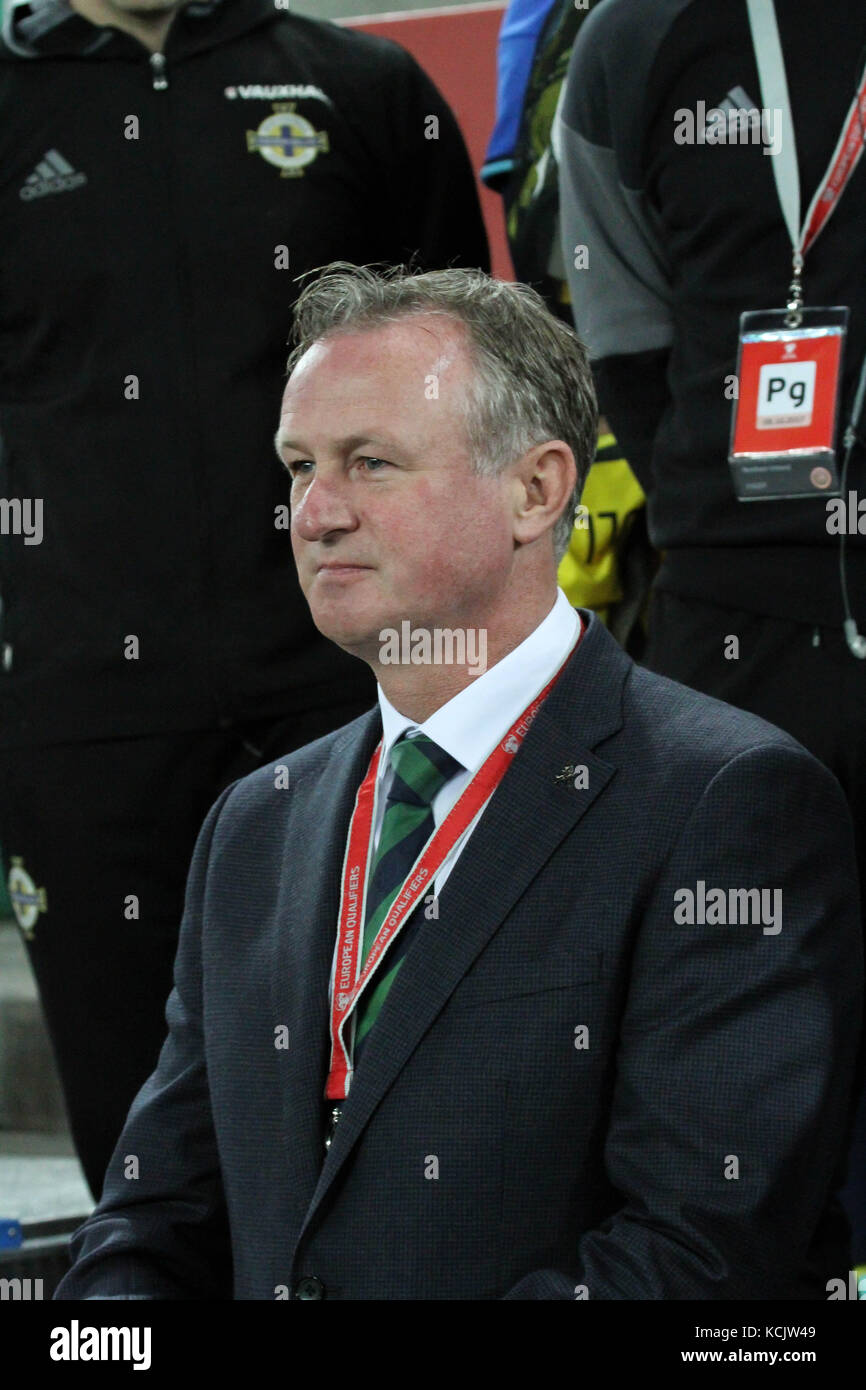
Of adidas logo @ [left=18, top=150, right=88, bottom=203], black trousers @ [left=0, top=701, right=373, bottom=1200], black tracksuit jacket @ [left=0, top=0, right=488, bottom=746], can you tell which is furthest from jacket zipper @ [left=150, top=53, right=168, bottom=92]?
black trousers @ [left=0, top=701, right=373, bottom=1200]

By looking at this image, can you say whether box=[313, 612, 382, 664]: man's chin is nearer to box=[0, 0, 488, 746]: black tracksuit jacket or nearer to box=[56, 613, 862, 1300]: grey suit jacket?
box=[56, 613, 862, 1300]: grey suit jacket

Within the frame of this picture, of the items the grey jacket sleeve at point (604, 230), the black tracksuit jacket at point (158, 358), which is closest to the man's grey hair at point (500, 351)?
the grey jacket sleeve at point (604, 230)

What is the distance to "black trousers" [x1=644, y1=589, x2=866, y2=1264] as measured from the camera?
8.25 ft

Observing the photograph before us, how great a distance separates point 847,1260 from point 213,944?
0.68 meters

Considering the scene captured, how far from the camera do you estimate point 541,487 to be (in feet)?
6.92

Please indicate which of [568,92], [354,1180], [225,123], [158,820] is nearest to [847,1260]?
[354,1180]

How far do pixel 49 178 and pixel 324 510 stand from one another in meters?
1.21

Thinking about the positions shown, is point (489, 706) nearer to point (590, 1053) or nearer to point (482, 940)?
point (482, 940)

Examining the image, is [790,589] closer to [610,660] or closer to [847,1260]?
[610,660]

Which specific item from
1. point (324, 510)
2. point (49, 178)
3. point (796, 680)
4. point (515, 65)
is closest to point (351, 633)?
point (324, 510)

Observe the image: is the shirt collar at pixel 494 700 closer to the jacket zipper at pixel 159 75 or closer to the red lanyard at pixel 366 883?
the red lanyard at pixel 366 883

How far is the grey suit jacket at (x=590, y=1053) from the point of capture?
1.79 metres

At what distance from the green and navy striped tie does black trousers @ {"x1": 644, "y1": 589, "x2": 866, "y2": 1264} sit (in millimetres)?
593

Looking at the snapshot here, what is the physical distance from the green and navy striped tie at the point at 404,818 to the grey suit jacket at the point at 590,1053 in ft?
0.17
